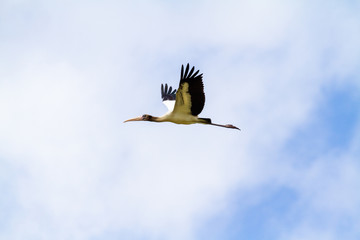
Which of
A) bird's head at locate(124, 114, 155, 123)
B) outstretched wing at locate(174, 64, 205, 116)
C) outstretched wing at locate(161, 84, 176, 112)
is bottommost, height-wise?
outstretched wing at locate(174, 64, 205, 116)

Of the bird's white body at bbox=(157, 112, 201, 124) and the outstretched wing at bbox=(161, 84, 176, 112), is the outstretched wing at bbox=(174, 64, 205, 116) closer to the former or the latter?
the bird's white body at bbox=(157, 112, 201, 124)

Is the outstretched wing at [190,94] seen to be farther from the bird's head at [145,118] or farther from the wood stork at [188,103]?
the bird's head at [145,118]

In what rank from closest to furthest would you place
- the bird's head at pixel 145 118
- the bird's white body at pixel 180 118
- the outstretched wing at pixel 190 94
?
the outstretched wing at pixel 190 94, the bird's white body at pixel 180 118, the bird's head at pixel 145 118

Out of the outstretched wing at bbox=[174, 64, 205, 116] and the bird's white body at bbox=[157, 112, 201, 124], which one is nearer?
the outstretched wing at bbox=[174, 64, 205, 116]

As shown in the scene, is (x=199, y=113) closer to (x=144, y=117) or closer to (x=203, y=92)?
(x=203, y=92)

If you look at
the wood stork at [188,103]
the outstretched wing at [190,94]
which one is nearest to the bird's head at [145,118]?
the wood stork at [188,103]

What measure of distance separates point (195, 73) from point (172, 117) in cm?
348

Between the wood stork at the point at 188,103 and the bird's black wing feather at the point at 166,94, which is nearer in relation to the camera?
the wood stork at the point at 188,103

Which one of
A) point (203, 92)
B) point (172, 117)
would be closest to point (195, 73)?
point (203, 92)

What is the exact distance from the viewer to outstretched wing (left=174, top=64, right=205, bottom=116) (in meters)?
A: 27.8

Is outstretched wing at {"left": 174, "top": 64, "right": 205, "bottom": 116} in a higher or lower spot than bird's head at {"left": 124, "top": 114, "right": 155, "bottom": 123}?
lower

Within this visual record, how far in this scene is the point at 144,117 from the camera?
1280 inches

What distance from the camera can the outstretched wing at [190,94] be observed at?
2778 centimetres

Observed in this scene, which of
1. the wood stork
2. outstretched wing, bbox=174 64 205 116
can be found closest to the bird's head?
the wood stork
